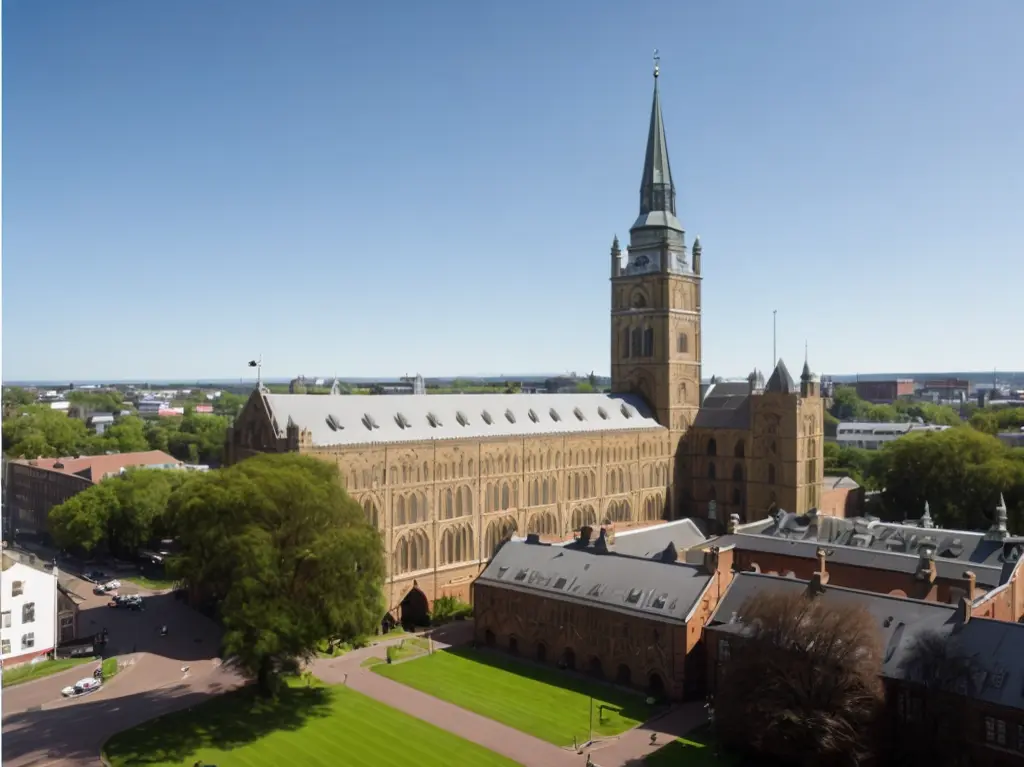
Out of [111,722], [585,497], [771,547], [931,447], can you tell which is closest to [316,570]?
[111,722]

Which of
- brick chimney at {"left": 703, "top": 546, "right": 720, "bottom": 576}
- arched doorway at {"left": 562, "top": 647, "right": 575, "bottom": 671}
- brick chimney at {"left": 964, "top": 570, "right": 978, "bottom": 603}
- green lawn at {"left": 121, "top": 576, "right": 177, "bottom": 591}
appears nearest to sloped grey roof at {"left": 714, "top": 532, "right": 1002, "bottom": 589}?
brick chimney at {"left": 964, "top": 570, "right": 978, "bottom": 603}

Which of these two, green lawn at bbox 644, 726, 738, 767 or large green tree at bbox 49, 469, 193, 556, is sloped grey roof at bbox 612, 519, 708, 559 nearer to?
green lawn at bbox 644, 726, 738, 767

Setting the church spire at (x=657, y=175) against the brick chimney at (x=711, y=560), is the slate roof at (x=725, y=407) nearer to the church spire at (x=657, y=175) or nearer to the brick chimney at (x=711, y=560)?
the church spire at (x=657, y=175)

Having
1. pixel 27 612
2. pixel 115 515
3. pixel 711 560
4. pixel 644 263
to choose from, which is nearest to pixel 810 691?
pixel 711 560

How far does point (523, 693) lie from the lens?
57594mm

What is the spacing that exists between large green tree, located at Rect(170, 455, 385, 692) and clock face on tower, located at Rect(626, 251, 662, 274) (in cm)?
5976

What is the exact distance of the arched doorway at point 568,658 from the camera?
62344 millimetres

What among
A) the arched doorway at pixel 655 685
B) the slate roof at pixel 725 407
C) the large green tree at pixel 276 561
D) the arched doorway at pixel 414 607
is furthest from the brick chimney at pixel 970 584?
the slate roof at pixel 725 407

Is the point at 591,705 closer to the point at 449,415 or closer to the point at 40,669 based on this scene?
the point at 449,415

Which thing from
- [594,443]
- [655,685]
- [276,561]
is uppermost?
[594,443]

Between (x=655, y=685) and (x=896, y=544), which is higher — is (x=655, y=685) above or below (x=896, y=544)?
below

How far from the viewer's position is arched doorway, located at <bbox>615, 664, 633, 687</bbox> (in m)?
58.5

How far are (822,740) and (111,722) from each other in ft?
137

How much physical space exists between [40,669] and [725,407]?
78.3m
